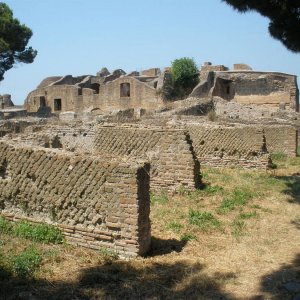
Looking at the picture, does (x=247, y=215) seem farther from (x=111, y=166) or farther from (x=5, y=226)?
(x=5, y=226)

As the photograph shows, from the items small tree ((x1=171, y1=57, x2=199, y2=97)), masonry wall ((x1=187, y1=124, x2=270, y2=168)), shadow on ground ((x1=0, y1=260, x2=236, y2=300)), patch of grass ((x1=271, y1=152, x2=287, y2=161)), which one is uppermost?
small tree ((x1=171, y1=57, x2=199, y2=97))

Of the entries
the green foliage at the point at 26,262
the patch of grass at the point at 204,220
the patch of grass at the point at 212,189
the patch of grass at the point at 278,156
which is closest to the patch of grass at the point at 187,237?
the patch of grass at the point at 204,220

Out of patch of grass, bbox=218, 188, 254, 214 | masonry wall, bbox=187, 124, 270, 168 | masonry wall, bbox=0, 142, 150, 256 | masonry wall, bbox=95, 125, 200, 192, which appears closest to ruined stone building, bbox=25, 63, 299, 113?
masonry wall, bbox=187, 124, 270, 168

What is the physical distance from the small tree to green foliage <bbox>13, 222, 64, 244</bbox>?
28.5m

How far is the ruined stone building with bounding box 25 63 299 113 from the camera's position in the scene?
1277 inches

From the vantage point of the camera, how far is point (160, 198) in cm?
942

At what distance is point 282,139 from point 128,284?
563 inches

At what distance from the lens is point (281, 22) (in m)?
9.78

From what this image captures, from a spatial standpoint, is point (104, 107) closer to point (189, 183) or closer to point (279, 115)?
point (279, 115)

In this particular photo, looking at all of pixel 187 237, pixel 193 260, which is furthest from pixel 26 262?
pixel 187 237

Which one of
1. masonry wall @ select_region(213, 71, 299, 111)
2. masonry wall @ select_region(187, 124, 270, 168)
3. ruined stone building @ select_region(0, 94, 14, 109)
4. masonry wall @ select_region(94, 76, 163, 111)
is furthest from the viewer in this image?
ruined stone building @ select_region(0, 94, 14, 109)

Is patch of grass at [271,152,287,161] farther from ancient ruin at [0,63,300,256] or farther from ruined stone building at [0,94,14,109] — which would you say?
ruined stone building at [0,94,14,109]

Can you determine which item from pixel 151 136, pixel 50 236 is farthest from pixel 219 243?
pixel 151 136

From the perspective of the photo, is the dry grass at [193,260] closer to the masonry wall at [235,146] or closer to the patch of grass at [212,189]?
the patch of grass at [212,189]
